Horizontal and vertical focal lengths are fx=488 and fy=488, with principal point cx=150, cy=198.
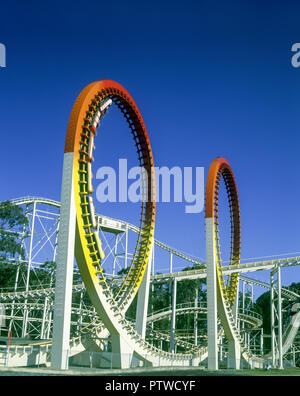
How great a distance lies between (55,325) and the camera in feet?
68.2

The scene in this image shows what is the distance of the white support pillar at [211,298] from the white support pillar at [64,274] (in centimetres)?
1094

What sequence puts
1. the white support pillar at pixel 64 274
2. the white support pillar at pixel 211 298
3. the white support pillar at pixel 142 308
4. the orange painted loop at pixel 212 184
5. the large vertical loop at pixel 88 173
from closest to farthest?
the white support pillar at pixel 64 274 < the large vertical loop at pixel 88 173 < the white support pillar at pixel 211 298 < the white support pillar at pixel 142 308 < the orange painted loop at pixel 212 184

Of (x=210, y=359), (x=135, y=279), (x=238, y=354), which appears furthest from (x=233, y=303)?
(x=135, y=279)

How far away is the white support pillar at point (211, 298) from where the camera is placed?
28.8m

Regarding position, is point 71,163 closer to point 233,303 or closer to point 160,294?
point 233,303

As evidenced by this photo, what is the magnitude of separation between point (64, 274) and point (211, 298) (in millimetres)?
11919

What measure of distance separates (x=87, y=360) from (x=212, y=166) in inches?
611

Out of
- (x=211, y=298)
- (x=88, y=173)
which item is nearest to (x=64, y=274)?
(x=88, y=173)

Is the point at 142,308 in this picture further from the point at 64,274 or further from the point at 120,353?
the point at 64,274

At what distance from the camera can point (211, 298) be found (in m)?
30.0

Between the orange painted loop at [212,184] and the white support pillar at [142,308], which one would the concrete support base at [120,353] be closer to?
the white support pillar at [142,308]

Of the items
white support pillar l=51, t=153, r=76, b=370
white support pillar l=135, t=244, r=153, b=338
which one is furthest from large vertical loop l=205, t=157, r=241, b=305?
white support pillar l=51, t=153, r=76, b=370

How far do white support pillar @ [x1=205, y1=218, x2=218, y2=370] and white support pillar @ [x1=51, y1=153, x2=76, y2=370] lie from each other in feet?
35.9

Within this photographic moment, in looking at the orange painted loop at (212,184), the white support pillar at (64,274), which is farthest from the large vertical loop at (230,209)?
the white support pillar at (64,274)
